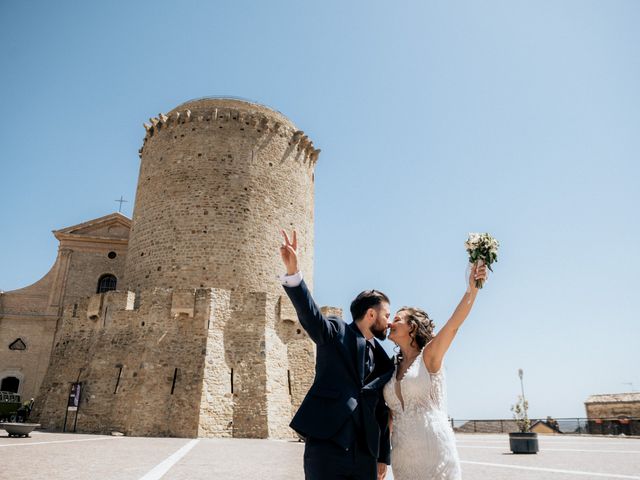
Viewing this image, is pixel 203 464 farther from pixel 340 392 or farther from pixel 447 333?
pixel 447 333

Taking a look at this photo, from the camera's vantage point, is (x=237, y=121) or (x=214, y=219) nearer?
(x=214, y=219)

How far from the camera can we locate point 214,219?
65.5 feet

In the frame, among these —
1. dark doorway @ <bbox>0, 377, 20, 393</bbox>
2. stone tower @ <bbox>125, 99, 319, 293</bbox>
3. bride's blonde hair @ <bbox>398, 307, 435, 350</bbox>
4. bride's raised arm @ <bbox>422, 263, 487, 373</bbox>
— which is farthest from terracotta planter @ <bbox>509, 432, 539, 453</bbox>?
dark doorway @ <bbox>0, 377, 20, 393</bbox>

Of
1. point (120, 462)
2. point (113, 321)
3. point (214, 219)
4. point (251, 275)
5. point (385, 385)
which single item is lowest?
point (120, 462)

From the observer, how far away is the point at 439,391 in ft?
10.6

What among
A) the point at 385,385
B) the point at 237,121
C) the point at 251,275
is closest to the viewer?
the point at 385,385

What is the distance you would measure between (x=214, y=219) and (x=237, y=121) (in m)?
5.00

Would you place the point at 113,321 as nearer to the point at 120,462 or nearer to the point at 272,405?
the point at 272,405

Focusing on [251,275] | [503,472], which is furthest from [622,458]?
[251,275]

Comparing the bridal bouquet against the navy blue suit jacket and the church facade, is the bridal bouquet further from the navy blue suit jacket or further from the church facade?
the church facade

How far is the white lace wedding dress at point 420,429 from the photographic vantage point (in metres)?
3.04

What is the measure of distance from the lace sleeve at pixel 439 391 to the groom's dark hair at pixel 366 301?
614mm

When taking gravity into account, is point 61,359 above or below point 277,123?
below

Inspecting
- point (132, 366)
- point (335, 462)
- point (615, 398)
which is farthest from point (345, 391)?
point (615, 398)
